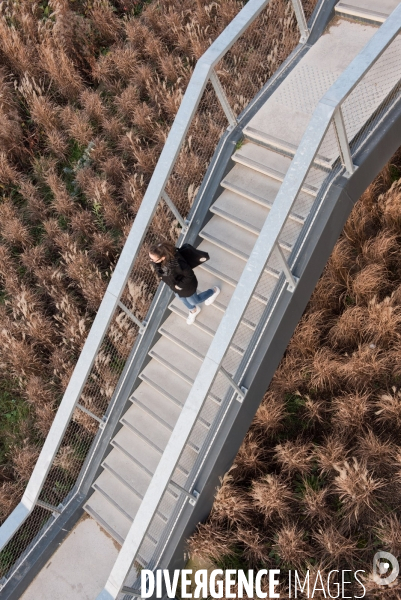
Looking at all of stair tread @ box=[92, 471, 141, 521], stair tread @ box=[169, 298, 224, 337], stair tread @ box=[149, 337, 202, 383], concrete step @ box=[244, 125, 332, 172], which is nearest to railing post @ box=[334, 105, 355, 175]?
concrete step @ box=[244, 125, 332, 172]

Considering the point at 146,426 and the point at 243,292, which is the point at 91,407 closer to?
the point at 146,426

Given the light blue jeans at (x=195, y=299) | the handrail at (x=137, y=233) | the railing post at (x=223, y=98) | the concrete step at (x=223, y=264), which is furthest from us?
the concrete step at (x=223, y=264)

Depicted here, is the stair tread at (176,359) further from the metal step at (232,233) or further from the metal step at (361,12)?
the metal step at (361,12)

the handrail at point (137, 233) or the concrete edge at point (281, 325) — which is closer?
the concrete edge at point (281, 325)

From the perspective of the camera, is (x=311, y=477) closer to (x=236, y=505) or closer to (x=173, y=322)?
(x=236, y=505)

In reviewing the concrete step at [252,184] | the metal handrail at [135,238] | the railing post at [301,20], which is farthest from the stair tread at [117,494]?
the railing post at [301,20]

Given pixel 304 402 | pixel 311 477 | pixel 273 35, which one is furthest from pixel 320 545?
pixel 273 35

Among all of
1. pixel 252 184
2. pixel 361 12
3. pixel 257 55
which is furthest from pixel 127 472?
pixel 361 12
